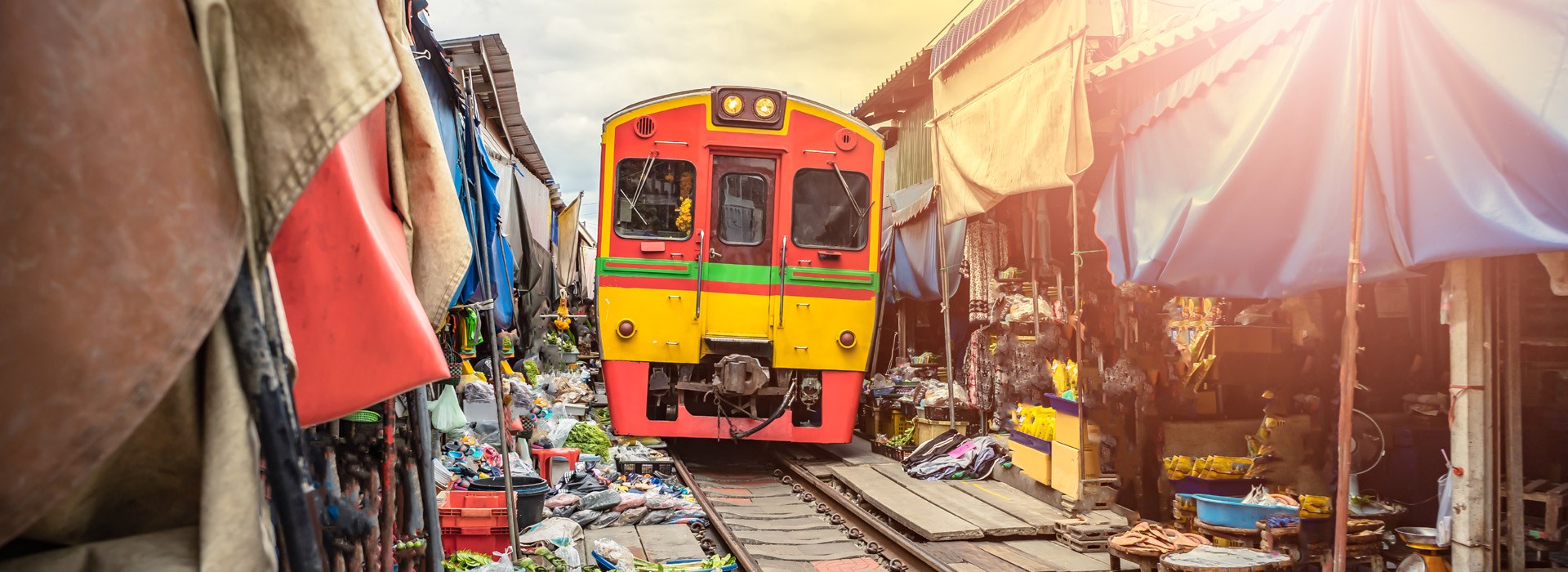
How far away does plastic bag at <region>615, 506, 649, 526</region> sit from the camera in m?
6.27

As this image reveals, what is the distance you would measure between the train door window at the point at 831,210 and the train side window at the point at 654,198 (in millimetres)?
981

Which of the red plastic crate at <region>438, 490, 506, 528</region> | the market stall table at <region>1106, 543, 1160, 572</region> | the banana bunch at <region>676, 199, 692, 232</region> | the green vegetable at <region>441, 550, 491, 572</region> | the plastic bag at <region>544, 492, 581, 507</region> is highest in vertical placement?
the banana bunch at <region>676, 199, 692, 232</region>

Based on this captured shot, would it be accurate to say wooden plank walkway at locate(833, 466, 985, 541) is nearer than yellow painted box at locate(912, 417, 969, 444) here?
Yes

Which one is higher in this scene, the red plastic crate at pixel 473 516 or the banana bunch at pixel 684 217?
the banana bunch at pixel 684 217

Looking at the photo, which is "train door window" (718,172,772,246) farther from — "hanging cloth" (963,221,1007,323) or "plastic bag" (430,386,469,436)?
"plastic bag" (430,386,469,436)

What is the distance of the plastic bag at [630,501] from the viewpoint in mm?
6441

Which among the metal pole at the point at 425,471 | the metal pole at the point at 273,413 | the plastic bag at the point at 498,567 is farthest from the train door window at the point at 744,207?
the metal pole at the point at 273,413

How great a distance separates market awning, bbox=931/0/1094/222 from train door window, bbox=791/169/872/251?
1103mm

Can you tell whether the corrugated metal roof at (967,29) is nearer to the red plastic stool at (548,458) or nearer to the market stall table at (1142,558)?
the market stall table at (1142,558)

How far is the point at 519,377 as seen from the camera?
9930 millimetres

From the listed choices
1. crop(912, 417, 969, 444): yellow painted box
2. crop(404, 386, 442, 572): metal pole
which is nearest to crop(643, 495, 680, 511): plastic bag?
crop(912, 417, 969, 444): yellow painted box

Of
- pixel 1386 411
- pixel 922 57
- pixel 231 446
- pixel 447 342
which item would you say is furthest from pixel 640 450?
pixel 231 446

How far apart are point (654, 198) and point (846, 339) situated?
2077mm

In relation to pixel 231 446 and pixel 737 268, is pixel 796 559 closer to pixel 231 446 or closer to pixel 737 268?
pixel 737 268
